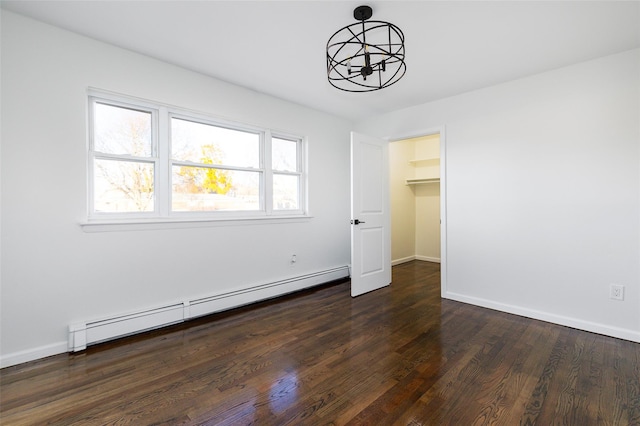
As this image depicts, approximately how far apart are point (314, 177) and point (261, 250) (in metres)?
1.34

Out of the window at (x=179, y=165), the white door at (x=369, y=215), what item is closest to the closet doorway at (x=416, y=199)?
the white door at (x=369, y=215)

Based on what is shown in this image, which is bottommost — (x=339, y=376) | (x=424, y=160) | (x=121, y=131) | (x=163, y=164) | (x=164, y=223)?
(x=339, y=376)

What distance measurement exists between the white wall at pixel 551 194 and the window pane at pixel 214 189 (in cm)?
251

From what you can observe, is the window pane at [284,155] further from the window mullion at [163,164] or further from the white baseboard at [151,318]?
the white baseboard at [151,318]

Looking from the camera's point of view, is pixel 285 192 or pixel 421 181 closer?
pixel 285 192

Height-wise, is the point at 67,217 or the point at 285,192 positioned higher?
the point at 285,192

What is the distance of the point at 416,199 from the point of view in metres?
6.17

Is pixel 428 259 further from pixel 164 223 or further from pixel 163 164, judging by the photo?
pixel 163 164

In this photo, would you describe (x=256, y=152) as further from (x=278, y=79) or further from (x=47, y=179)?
(x=47, y=179)

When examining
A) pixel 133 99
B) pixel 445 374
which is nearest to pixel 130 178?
pixel 133 99

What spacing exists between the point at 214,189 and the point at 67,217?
4.34 feet

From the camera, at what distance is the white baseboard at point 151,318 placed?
7.52ft

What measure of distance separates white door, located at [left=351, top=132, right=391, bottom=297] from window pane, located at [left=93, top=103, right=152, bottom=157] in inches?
91.7

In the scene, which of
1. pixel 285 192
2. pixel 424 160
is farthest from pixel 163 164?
pixel 424 160
